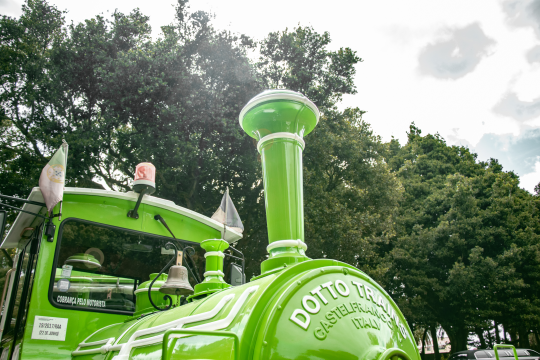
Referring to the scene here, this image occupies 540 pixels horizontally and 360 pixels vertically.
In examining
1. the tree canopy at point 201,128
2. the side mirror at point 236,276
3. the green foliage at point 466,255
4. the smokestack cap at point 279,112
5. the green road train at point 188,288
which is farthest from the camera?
the green foliage at point 466,255

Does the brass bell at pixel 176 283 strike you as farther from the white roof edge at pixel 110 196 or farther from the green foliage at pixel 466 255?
the green foliage at pixel 466 255

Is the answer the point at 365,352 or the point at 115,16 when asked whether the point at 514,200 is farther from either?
the point at 365,352

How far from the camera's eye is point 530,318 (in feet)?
47.1

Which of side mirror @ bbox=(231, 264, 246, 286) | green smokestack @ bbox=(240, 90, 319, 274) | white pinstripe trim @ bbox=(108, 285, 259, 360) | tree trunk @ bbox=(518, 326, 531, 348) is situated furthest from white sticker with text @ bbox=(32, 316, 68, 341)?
tree trunk @ bbox=(518, 326, 531, 348)

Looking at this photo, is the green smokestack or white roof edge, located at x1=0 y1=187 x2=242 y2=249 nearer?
the green smokestack

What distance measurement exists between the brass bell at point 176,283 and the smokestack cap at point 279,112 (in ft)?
4.25

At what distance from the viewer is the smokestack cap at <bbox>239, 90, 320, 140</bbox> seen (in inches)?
77.6

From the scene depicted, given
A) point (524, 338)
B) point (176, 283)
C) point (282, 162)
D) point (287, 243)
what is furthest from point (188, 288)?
point (524, 338)

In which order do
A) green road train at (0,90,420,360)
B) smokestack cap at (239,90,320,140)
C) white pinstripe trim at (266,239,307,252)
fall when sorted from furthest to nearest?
smokestack cap at (239,90,320,140) → white pinstripe trim at (266,239,307,252) → green road train at (0,90,420,360)

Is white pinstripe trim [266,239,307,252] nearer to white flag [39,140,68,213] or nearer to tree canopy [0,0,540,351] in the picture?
white flag [39,140,68,213]

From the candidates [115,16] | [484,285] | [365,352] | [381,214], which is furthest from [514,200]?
[365,352]

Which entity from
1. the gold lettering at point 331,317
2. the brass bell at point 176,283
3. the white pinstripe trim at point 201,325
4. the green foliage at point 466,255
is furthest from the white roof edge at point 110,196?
the green foliage at point 466,255

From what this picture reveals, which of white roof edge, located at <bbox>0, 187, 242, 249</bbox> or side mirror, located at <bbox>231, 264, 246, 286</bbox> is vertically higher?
white roof edge, located at <bbox>0, 187, 242, 249</bbox>

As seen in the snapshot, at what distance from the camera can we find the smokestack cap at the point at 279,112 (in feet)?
6.47
